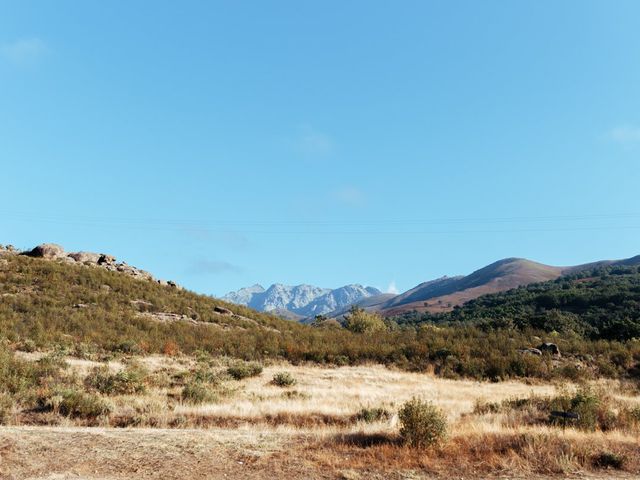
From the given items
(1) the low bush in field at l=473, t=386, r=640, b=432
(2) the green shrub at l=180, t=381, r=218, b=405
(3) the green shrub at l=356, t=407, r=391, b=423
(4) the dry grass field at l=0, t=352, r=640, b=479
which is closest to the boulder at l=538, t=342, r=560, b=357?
(4) the dry grass field at l=0, t=352, r=640, b=479

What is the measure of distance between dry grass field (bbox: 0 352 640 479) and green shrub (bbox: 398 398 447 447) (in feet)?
0.62

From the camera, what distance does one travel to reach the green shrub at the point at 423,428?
31.9 feet

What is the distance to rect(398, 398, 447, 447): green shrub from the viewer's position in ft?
31.9

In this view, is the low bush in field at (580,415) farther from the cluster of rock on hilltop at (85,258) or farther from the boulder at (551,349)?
the cluster of rock on hilltop at (85,258)

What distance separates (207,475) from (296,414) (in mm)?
5719

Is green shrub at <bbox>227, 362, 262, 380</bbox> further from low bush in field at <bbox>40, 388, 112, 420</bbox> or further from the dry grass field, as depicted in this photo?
low bush in field at <bbox>40, 388, 112, 420</bbox>

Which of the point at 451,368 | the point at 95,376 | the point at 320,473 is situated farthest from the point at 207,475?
the point at 451,368

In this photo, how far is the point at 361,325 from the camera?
5456 centimetres

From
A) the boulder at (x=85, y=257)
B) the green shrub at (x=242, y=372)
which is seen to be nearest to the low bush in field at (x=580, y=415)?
the green shrub at (x=242, y=372)

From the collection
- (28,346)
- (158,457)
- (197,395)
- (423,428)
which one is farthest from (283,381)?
(28,346)

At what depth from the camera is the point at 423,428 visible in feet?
32.1

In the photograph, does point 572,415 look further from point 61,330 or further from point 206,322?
point 206,322

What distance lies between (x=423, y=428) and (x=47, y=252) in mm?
51189

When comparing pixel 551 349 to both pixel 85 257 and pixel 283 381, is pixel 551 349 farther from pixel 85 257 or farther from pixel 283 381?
pixel 85 257
